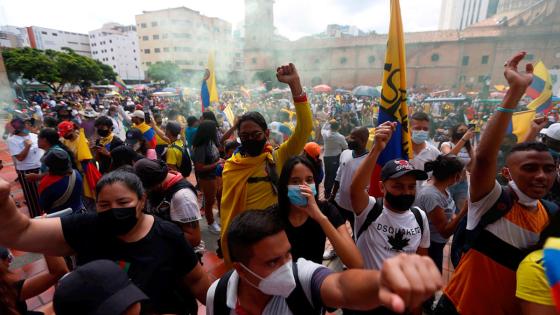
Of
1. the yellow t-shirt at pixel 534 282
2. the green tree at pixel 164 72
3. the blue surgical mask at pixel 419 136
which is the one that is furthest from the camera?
the green tree at pixel 164 72

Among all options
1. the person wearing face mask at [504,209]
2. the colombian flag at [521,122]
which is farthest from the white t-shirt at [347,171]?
the colombian flag at [521,122]

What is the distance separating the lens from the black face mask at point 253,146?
2176mm

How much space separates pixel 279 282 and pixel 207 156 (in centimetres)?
287

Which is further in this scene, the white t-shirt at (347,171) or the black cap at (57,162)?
the white t-shirt at (347,171)

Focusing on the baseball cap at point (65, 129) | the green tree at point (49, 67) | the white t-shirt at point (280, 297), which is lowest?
the white t-shirt at point (280, 297)

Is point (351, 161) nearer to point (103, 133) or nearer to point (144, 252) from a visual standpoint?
point (144, 252)

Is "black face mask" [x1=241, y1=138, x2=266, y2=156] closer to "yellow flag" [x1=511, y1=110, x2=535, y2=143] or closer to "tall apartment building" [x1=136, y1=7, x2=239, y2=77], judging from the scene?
"yellow flag" [x1=511, y1=110, x2=535, y2=143]

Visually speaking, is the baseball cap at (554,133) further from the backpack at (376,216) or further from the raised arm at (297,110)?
the raised arm at (297,110)

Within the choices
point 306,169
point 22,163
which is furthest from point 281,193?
point 22,163

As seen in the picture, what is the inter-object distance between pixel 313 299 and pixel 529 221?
119cm

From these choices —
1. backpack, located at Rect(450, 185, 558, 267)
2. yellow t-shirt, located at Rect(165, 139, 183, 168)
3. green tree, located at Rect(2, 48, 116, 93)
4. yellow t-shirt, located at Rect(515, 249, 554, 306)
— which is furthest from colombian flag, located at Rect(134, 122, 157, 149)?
green tree, located at Rect(2, 48, 116, 93)

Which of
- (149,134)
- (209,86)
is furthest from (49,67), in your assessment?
(149,134)

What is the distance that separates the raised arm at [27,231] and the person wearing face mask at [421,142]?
320cm

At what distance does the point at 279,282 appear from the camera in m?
1.15
